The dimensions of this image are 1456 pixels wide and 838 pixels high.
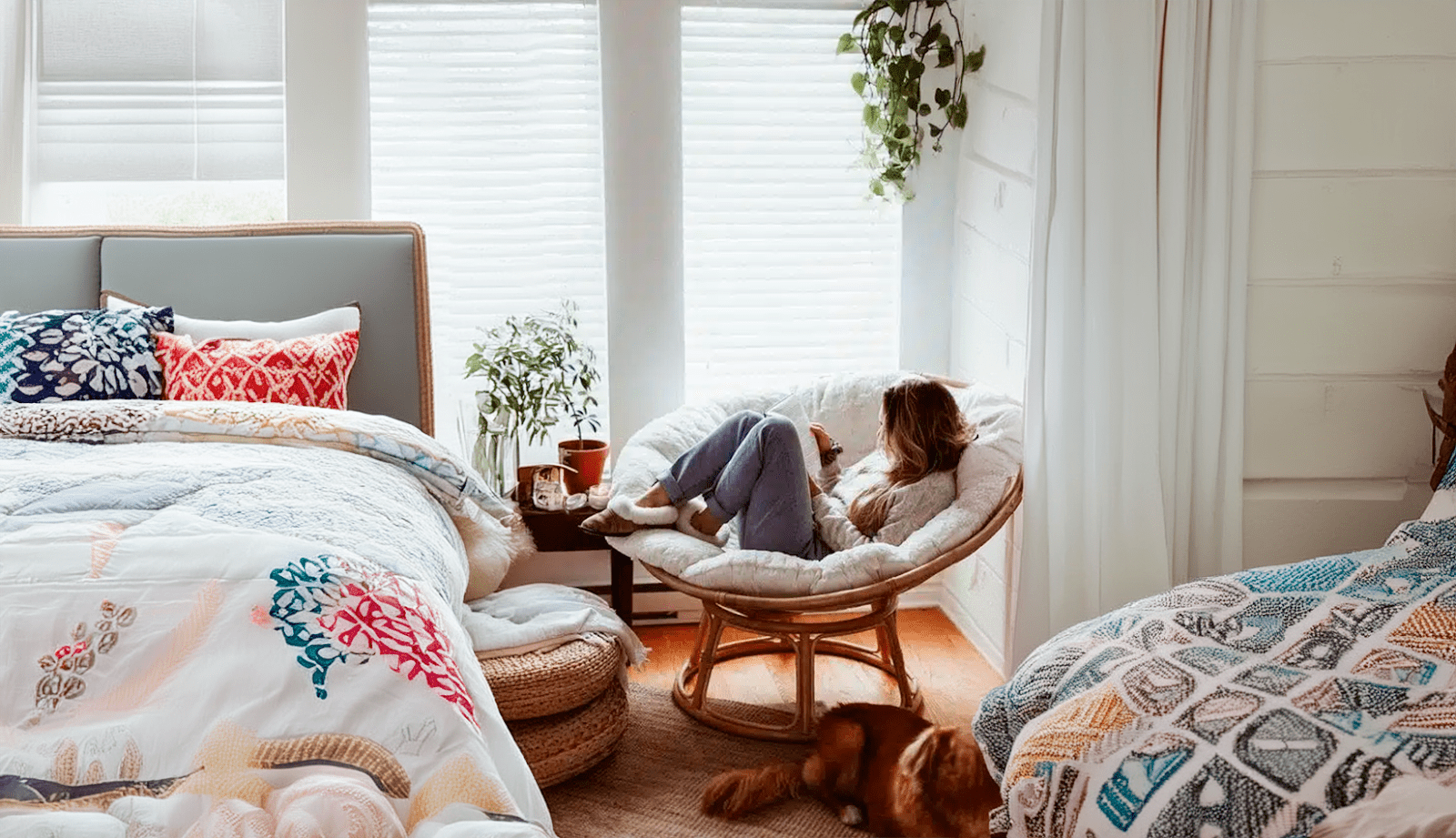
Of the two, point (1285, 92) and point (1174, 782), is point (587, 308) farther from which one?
point (1174, 782)

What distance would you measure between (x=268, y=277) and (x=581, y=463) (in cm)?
95

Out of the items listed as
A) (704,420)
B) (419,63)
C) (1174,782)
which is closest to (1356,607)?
(1174,782)

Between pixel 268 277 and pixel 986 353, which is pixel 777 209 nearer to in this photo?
pixel 986 353

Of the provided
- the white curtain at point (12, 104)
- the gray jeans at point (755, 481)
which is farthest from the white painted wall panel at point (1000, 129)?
the white curtain at point (12, 104)

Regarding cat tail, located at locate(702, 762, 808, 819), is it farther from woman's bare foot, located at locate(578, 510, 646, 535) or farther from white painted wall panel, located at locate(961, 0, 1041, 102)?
white painted wall panel, located at locate(961, 0, 1041, 102)

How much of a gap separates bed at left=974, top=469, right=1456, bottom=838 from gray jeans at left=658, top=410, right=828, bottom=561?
Answer: 95 cm

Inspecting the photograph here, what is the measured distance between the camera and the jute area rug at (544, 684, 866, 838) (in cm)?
277

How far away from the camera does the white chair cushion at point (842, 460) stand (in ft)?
9.95

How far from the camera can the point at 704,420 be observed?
145 inches

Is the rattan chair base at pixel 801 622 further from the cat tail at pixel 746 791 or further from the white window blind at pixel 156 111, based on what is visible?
the white window blind at pixel 156 111

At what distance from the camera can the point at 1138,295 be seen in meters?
2.89

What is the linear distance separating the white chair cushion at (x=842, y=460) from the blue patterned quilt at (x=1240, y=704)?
2.28 ft

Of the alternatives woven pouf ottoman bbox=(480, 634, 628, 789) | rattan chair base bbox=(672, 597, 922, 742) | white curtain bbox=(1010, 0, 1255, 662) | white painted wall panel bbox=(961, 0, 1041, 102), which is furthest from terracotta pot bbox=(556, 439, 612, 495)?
white painted wall panel bbox=(961, 0, 1041, 102)

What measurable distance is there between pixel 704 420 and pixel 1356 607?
1.84 meters
